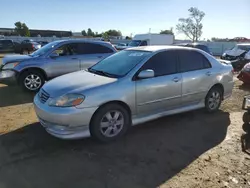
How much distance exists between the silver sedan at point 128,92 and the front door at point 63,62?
2966 millimetres

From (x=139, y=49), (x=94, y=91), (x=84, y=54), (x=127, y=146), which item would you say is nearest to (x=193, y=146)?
(x=127, y=146)

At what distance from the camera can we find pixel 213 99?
5699mm

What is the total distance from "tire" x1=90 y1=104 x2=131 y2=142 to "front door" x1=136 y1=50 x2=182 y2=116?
35cm

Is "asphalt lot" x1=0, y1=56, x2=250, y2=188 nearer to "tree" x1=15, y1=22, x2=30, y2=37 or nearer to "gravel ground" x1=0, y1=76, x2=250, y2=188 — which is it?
"gravel ground" x1=0, y1=76, x2=250, y2=188

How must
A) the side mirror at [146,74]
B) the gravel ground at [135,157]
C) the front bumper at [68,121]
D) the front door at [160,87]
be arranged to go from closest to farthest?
the gravel ground at [135,157] < the front bumper at [68,121] < the side mirror at [146,74] < the front door at [160,87]

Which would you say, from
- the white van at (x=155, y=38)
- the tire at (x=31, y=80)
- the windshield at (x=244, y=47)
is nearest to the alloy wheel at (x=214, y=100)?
the tire at (x=31, y=80)

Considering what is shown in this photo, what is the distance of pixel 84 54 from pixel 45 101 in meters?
4.42

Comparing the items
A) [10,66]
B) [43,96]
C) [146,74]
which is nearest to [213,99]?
[146,74]

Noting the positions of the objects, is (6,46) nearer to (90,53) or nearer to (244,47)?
(90,53)

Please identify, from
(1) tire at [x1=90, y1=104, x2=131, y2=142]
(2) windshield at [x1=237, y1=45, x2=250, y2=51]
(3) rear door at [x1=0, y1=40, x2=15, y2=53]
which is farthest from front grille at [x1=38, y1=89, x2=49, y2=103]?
(3) rear door at [x1=0, y1=40, x2=15, y2=53]

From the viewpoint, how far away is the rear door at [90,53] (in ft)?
26.7

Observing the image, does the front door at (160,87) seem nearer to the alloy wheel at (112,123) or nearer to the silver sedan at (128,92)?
the silver sedan at (128,92)

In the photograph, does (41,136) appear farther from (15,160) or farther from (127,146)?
(127,146)

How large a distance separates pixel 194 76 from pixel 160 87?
1021 mm
